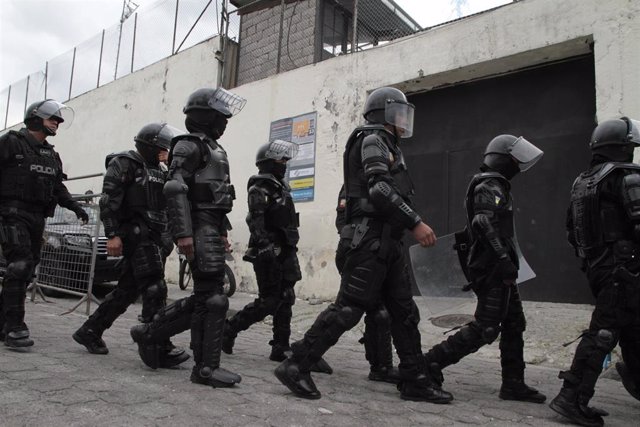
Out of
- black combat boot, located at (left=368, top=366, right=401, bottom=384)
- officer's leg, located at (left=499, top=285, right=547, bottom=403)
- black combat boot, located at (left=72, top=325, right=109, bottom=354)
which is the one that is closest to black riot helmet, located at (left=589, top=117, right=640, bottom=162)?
officer's leg, located at (left=499, top=285, right=547, bottom=403)

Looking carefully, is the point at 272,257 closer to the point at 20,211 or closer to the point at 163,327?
the point at 163,327

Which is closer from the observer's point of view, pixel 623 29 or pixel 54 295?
pixel 623 29

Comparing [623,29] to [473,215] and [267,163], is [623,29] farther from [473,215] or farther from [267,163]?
[267,163]

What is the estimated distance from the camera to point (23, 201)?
4.25 meters

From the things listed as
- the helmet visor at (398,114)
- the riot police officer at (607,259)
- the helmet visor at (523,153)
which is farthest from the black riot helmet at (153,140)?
the riot police officer at (607,259)

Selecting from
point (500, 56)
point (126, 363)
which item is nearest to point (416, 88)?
point (500, 56)

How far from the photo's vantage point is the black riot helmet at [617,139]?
340cm

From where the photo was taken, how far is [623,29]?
235 inches

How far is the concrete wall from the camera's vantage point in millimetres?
9891

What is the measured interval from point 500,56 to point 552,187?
1837mm

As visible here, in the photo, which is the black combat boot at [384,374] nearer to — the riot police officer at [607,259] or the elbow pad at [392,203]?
the riot police officer at [607,259]

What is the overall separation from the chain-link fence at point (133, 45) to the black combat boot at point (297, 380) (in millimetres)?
9384

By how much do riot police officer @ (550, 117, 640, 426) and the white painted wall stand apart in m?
2.85

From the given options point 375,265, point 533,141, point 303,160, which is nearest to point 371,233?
point 375,265
